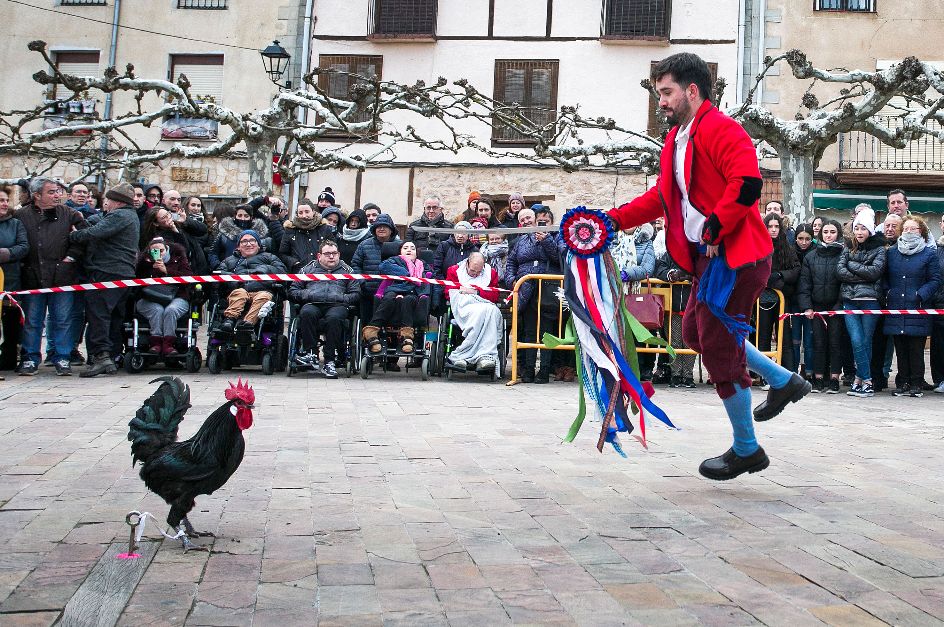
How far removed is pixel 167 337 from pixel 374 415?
4297 mm

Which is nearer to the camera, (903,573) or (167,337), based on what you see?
(903,573)

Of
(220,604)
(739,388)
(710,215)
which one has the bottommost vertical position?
(220,604)

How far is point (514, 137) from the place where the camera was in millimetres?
27344

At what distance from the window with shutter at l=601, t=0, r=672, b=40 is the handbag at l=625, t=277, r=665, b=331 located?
16242mm

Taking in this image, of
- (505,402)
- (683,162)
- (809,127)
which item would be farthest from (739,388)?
(809,127)

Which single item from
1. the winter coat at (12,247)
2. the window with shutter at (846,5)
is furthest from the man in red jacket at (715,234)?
the window with shutter at (846,5)

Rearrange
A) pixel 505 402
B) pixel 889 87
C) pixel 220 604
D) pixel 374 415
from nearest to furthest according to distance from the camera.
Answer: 1. pixel 220 604
2. pixel 374 415
3. pixel 505 402
4. pixel 889 87

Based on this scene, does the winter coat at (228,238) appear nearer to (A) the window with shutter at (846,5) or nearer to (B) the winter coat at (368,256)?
(B) the winter coat at (368,256)

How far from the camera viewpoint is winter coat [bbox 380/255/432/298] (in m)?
12.7

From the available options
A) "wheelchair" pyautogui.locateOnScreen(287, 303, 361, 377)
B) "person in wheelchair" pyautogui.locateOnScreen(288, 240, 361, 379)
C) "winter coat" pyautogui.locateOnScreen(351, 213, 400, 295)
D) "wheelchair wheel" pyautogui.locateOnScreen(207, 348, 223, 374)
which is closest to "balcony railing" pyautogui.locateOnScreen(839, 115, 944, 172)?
"winter coat" pyautogui.locateOnScreen(351, 213, 400, 295)

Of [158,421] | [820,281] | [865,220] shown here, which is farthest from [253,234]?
[158,421]

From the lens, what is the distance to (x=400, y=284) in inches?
499

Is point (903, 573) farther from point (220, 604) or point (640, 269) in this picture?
point (640, 269)

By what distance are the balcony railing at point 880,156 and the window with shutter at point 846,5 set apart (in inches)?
106
